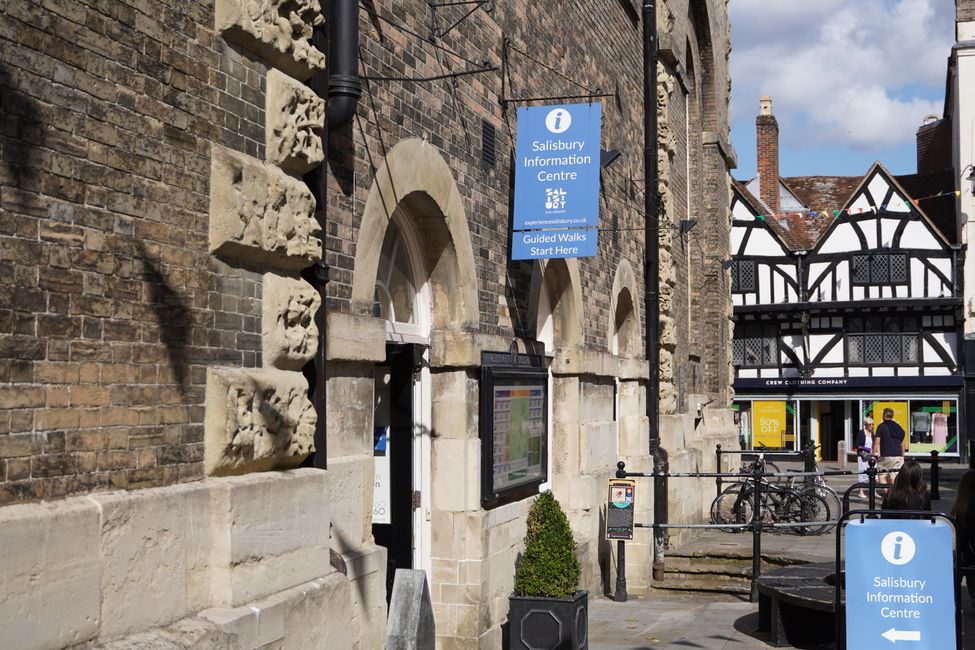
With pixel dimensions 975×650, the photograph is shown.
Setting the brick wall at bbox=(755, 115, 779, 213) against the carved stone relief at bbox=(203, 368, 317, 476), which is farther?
the brick wall at bbox=(755, 115, 779, 213)

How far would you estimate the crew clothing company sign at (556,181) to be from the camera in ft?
29.9

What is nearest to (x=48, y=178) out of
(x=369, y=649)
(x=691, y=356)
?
(x=369, y=649)

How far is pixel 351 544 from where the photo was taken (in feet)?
22.1

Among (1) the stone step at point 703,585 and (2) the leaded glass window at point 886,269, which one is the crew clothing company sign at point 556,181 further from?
(2) the leaded glass window at point 886,269

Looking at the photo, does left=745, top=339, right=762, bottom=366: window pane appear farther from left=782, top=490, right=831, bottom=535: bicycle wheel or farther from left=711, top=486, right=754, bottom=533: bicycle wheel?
left=782, top=490, right=831, bottom=535: bicycle wheel

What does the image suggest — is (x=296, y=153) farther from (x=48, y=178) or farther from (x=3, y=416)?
(x=3, y=416)

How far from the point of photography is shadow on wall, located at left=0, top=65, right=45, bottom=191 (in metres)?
4.06

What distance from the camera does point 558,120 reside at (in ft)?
31.0

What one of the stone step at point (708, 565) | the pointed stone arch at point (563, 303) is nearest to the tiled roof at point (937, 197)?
the stone step at point (708, 565)

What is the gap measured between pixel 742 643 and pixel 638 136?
741 cm

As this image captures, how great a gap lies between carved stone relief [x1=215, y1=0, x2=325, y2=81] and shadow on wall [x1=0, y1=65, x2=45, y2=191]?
55.1 inches

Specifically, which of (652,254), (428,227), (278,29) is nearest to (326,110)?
(278,29)

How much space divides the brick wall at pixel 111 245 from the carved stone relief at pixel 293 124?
231 millimetres

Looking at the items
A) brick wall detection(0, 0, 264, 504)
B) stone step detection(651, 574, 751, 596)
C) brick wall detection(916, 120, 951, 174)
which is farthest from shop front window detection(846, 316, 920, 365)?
brick wall detection(0, 0, 264, 504)
